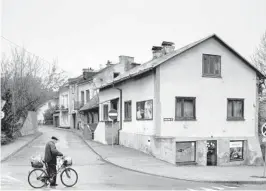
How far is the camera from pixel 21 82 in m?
31.5

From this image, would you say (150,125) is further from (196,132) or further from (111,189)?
(111,189)

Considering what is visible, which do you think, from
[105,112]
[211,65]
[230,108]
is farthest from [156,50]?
[230,108]

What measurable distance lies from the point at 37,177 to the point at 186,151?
36.8ft

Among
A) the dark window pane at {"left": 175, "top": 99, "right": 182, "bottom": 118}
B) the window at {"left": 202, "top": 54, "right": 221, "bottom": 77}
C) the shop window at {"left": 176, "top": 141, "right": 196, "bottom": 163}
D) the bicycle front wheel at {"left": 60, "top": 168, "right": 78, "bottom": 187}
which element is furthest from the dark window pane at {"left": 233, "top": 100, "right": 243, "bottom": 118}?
the bicycle front wheel at {"left": 60, "top": 168, "right": 78, "bottom": 187}

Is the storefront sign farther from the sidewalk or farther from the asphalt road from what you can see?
the asphalt road

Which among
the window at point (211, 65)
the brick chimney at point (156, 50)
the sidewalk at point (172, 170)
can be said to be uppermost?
the brick chimney at point (156, 50)

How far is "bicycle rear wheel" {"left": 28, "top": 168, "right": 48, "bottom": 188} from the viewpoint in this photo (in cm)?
1142

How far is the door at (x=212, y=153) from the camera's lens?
→ 2175 cm

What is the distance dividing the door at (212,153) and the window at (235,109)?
1936 millimetres

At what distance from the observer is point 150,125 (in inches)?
841

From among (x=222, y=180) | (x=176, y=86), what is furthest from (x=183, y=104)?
(x=222, y=180)

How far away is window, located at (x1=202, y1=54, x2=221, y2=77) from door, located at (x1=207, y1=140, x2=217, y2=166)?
4071 mm

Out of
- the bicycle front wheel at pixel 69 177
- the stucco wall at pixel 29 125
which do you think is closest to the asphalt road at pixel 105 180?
the bicycle front wheel at pixel 69 177

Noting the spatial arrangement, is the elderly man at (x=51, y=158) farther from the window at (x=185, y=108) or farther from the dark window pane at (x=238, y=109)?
the dark window pane at (x=238, y=109)
